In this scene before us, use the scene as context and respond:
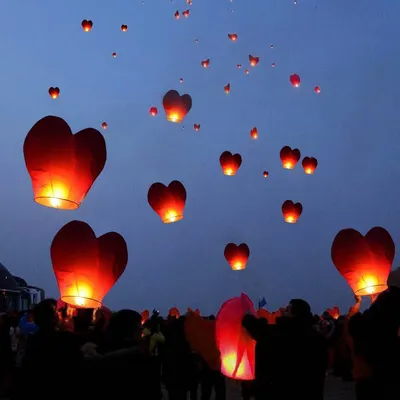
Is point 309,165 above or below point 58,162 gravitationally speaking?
above

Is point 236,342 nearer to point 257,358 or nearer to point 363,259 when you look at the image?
point 257,358

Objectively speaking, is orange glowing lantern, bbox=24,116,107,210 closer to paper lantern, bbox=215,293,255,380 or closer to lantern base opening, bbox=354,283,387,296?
paper lantern, bbox=215,293,255,380

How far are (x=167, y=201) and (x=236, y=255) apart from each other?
8.27 feet

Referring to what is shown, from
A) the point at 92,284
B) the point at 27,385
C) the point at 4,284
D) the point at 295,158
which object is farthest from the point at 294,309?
the point at 4,284

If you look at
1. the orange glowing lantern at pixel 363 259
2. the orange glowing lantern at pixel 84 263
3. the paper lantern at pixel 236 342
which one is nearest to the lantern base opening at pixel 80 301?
the orange glowing lantern at pixel 84 263

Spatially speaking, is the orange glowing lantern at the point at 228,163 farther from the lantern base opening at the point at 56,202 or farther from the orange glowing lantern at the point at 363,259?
the lantern base opening at the point at 56,202

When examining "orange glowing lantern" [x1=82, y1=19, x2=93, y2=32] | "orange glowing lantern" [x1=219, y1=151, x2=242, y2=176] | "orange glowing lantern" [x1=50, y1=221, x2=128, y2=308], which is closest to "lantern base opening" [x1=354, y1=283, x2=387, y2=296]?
"orange glowing lantern" [x1=50, y1=221, x2=128, y2=308]

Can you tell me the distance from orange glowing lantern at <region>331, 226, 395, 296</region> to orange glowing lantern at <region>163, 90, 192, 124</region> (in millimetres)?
3975

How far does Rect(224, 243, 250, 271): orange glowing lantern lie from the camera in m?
10.5

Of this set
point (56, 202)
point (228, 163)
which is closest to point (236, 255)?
→ point (228, 163)

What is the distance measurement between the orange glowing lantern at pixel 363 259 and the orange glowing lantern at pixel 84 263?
7.92ft

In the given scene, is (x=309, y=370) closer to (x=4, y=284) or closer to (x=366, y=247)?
(x=366, y=247)

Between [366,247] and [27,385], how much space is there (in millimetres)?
4372

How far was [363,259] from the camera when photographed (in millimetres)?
6234
